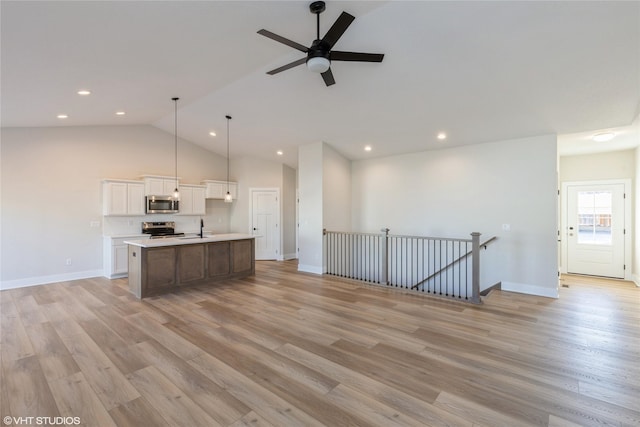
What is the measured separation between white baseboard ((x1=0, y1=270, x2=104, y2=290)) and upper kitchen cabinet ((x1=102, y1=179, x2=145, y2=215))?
1.35 meters

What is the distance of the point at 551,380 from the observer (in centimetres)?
250

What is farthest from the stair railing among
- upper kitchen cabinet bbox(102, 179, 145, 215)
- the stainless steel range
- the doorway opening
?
upper kitchen cabinet bbox(102, 179, 145, 215)

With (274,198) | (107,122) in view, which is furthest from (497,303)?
(107,122)

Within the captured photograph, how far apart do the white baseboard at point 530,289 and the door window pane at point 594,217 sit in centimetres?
261

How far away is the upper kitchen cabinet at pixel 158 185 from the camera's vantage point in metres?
6.72

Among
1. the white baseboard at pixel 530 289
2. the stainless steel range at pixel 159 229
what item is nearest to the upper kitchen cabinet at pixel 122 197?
the stainless steel range at pixel 159 229

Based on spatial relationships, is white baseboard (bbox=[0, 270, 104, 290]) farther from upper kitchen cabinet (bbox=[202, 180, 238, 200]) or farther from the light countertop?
upper kitchen cabinet (bbox=[202, 180, 238, 200])

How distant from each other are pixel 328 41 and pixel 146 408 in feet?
10.8

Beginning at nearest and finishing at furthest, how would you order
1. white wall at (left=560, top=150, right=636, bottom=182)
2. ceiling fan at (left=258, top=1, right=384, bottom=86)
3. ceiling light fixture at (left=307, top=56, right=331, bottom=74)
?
ceiling fan at (left=258, top=1, right=384, bottom=86)
ceiling light fixture at (left=307, top=56, right=331, bottom=74)
white wall at (left=560, top=150, right=636, bottom=182)

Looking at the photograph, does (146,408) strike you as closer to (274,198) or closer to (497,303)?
(497,303)

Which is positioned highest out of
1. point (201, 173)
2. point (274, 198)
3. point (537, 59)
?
point (537, 59)

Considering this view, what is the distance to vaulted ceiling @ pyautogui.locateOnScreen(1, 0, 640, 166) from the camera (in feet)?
9.15

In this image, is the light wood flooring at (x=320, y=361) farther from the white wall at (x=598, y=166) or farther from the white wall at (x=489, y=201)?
the white wall at (x=598, y=166)

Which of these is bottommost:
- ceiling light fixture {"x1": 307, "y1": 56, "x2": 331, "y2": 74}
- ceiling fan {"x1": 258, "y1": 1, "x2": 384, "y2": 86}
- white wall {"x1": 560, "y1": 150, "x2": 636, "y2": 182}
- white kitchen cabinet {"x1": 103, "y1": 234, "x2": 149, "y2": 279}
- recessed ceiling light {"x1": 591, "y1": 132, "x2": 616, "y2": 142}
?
white kitchen cabinet {"x1": 103, "y1": 234, "x2": 149, "y2": 279}
